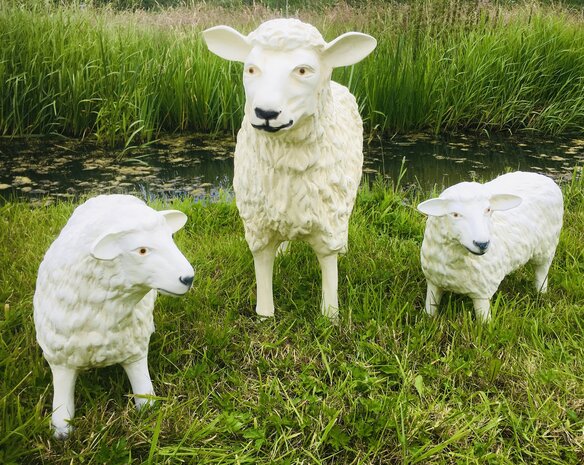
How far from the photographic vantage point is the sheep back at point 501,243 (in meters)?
2.55

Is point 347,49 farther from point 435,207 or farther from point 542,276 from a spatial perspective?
point 542,276

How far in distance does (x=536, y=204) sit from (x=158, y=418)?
6.64 feet

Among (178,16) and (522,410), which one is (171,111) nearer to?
(178,16)

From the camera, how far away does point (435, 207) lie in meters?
2.40

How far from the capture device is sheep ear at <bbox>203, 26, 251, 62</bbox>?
2.19 metres

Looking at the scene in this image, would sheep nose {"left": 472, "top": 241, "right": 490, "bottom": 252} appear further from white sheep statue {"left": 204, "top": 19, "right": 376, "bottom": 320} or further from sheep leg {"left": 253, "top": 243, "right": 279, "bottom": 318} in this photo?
sheep leg {"left": 253, "top": 243, "right": 279, "bottom": 318}

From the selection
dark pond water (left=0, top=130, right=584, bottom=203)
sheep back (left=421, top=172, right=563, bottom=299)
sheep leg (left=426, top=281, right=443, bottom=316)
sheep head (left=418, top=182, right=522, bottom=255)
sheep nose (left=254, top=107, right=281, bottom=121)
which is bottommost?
dark pond water (left=0, top=130, right=584, bottom=203)

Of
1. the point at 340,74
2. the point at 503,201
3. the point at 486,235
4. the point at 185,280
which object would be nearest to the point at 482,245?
the point at 486,235

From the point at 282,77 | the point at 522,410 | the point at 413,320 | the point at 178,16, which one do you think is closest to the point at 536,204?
the point at 413,320

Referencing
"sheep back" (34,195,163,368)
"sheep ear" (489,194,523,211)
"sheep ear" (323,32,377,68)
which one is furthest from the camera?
"sheep ear" (489,194,523,211)

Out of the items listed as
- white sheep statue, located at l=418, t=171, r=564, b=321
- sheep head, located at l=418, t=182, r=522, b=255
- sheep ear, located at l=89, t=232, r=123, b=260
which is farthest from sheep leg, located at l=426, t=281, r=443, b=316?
sheep ear, located at l=89, t=232, r=123, b=260

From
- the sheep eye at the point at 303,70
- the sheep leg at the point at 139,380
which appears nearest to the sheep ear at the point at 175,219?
the sheep leg at the point at 139,380

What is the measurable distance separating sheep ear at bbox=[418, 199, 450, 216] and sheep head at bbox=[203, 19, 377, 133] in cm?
63

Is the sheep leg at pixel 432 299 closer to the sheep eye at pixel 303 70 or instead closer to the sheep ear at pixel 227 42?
the sheep eye at pixel 303 70
